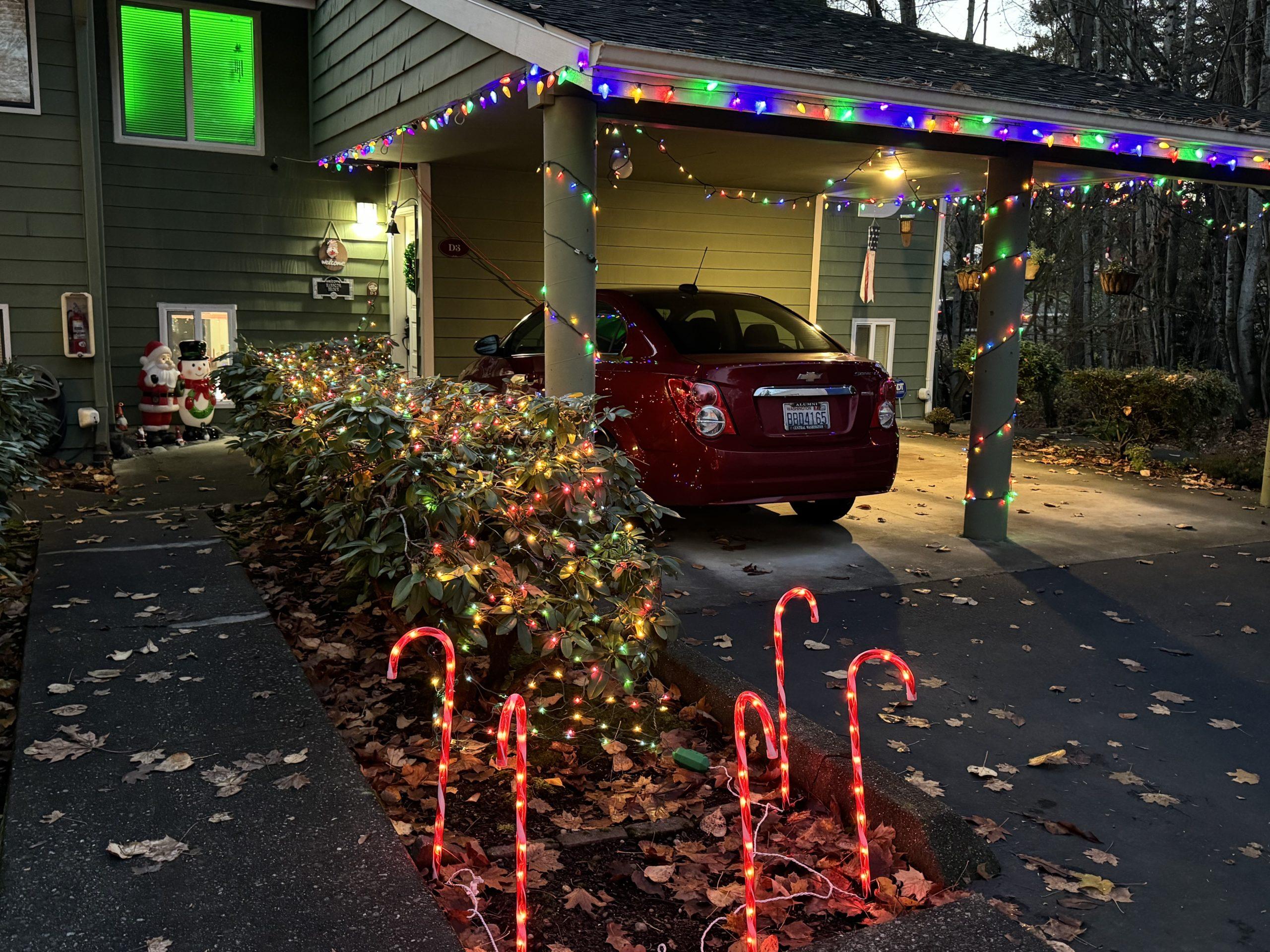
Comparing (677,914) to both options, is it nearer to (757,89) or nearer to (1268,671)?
(1268,671)

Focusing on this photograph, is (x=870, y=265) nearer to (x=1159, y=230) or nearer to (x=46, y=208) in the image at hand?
(x=1159, y=230)

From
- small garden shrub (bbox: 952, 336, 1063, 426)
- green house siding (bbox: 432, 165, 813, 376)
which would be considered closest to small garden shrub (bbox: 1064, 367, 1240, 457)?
small garden shrub (bbox: 952, 336, 1063, 426)

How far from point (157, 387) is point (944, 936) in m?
9.72

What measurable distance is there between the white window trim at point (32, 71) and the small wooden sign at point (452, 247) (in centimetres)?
376

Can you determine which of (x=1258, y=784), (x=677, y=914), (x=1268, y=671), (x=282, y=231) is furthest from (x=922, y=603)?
(x=282, y=231)

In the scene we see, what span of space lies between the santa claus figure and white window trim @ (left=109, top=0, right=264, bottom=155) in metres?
2.08

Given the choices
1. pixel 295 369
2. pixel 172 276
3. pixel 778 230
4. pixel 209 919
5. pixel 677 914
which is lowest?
pixel 677 914

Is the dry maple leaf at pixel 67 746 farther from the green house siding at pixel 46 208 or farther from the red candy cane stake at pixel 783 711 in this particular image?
Answer: the green house siding at pixel 46 208

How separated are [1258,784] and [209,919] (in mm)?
3464

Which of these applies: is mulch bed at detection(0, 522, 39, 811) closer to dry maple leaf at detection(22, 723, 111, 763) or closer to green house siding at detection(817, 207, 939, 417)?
dry maple leaf at detection(22, 723, 111, 763)

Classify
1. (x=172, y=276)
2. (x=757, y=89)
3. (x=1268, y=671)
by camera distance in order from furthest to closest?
1. (x=172, y=276)
2. (x=757, y=89)
3. (x=1268, y=671)

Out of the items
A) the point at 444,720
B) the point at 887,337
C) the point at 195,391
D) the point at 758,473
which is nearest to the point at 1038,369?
the point at 887,337

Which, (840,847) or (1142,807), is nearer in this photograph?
(840,847)

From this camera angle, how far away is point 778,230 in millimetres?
13156
